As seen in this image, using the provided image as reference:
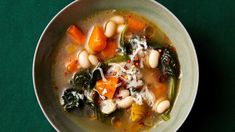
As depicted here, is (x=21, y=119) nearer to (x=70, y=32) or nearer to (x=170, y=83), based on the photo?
(x=70, y=32)

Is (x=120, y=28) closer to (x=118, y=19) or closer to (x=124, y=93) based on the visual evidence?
(x=118, y=19)

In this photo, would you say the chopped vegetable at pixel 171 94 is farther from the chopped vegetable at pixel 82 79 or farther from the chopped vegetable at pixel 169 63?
the chopped vegetable at pixel 82 79

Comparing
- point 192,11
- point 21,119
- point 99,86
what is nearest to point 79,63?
point 99,86

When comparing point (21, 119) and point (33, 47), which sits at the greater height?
point (33, 47)

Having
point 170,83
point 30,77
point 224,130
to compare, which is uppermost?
point 30,77

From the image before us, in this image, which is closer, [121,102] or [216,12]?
[121,102]

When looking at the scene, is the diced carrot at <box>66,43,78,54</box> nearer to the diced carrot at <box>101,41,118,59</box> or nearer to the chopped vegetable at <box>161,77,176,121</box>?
the diced carrot at <box>101,41,118,59</box>

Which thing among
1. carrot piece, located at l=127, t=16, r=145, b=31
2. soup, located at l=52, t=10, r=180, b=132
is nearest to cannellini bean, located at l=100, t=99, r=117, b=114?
soup, located at l=52, t=10, r=180, b=132
